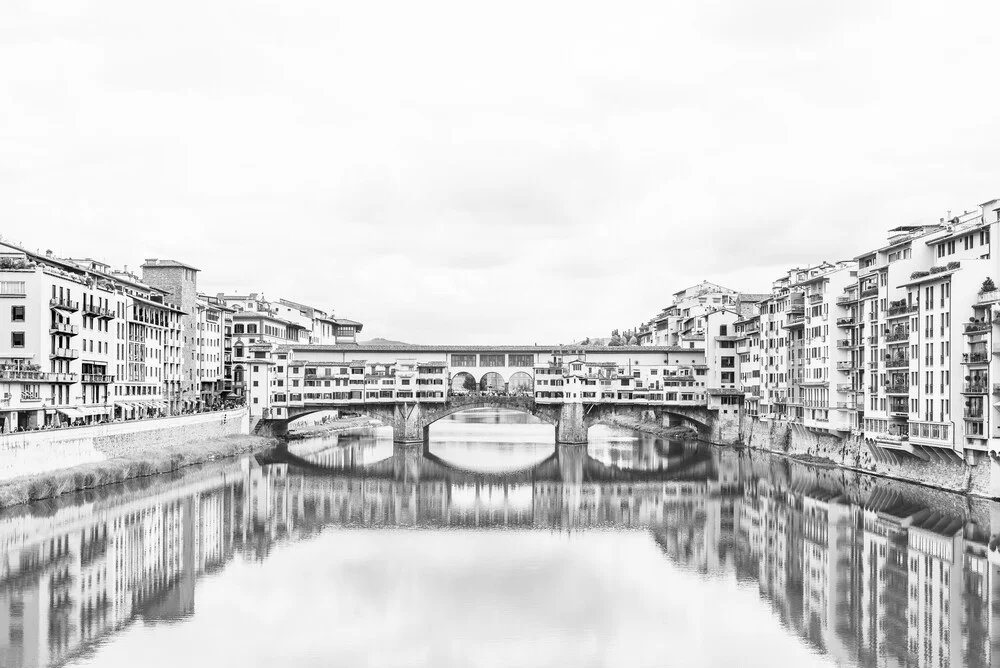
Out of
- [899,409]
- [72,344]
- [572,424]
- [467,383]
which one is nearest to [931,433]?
[899,409]

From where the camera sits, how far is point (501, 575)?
110 feet

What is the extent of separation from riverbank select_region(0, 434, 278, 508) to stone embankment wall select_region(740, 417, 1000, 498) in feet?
122

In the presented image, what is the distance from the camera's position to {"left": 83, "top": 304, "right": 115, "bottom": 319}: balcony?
59.3 metres

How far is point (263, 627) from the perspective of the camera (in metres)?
27.3

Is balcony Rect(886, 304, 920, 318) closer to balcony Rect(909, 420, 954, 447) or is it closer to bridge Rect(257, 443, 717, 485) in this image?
balcony Rect(909, 420, 954, 447)

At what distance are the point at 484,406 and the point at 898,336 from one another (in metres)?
37.7

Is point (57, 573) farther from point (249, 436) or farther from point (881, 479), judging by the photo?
point (249, 436)

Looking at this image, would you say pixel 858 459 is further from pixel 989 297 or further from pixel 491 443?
pixel 491 443

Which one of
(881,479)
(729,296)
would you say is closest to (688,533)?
(881,479)

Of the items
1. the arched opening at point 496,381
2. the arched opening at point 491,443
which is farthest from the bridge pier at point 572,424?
the arched opening at point 496,381

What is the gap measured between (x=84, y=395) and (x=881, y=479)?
146ft

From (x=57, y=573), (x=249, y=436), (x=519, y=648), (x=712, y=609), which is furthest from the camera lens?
(x=249, y=436)

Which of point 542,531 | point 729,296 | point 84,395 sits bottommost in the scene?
point 542,531

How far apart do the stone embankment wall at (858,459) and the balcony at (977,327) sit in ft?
17.6
